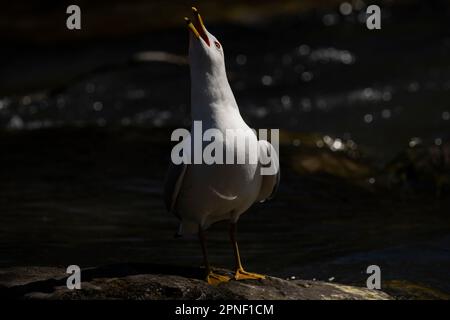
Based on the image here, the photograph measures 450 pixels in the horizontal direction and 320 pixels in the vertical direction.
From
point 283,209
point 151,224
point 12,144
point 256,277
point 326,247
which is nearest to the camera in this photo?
point 256,277

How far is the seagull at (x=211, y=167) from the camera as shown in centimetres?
602

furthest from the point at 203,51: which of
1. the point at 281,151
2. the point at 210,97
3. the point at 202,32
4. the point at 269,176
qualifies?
the point at 281,151

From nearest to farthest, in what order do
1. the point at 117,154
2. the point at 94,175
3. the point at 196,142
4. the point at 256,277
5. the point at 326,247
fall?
1. the point at 196,142
2. the point at 256,277
3. the point at 326,247
4. the point at 94,175
5. the point at 117,154

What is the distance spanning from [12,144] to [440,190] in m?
5.66

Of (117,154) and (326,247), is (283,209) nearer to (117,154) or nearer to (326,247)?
(326,247)

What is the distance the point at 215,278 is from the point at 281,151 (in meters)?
5.57

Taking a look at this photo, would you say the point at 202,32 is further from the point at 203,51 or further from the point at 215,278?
the point at 215,278

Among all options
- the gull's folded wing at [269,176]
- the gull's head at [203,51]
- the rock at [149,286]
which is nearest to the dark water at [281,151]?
the rock at [149,286]

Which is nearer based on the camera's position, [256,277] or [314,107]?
[256,277]

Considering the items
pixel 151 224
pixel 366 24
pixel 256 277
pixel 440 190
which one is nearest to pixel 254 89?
pixel 366 24

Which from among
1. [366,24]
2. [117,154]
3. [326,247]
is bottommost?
[326,247]

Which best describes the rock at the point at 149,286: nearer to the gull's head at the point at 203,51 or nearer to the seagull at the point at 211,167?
the seagull at the point at 211,167

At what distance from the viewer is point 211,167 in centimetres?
597

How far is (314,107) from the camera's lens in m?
15.0
